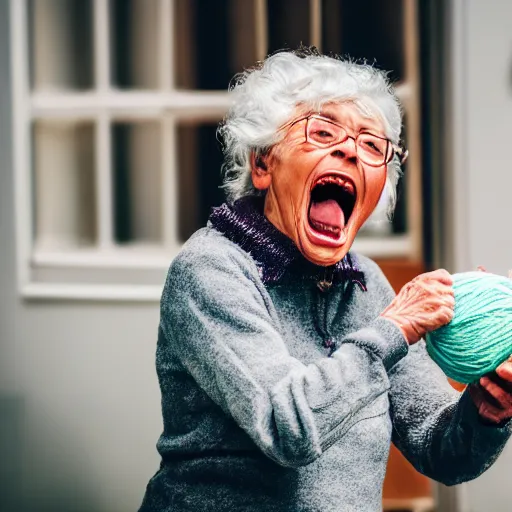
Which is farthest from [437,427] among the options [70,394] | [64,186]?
[64,186]

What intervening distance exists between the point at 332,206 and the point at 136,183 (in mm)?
1751

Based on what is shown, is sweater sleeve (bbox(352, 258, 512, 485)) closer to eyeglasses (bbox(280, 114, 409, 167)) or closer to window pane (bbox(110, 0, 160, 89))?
eyeglasses (bbox(280, 114, 409, 167))

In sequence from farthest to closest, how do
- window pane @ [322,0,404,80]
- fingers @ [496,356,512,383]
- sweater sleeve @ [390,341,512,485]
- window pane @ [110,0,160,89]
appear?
window pane @ [110,0,160,89] → window pane @ [322,0,404,80] → sweater sleeve @ [390,341,512,485] → fingers @ [496,356,512,383]

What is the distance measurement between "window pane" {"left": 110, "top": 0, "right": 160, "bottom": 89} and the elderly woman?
61.0 inches

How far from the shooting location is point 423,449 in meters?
1.53

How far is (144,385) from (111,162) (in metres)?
0.80

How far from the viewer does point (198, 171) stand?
2986 millimetres

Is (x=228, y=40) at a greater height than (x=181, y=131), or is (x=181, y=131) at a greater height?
(x=228, y=40)

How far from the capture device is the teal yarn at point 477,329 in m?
1.30

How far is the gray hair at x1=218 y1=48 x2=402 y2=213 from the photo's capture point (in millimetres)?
1398

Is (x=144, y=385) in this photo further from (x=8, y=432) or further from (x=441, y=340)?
(x=441, y=340)

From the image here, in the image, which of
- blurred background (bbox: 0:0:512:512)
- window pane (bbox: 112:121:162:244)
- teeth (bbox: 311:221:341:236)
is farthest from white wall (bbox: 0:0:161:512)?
teeth (bbox: 311:221:341:236)

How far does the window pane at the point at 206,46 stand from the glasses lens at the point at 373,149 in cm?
159

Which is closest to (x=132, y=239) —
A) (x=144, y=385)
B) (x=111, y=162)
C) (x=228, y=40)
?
(x=111, y=162)
